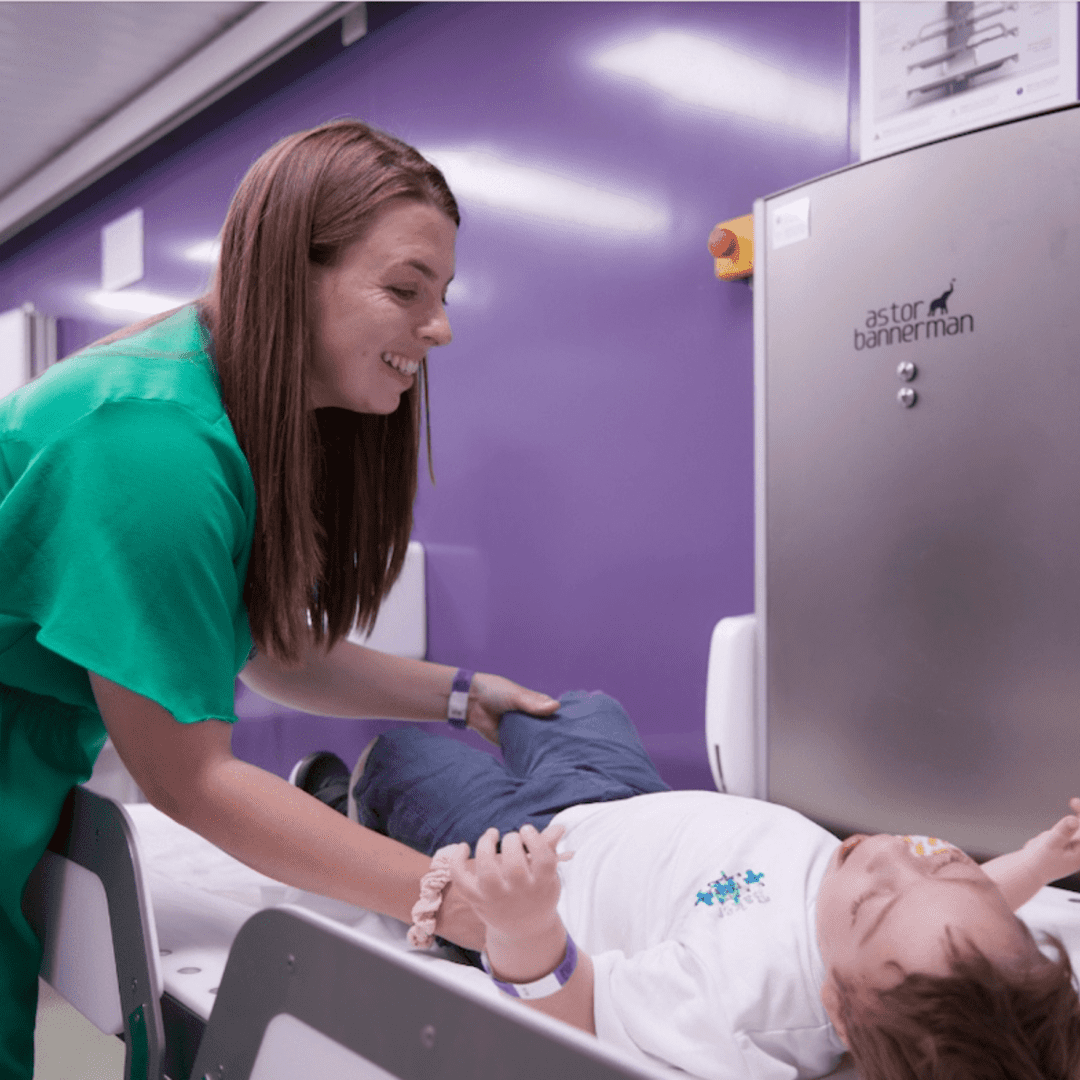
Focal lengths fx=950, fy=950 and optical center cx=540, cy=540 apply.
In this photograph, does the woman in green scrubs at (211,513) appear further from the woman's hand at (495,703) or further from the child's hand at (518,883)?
the woman's hand at (495,703)

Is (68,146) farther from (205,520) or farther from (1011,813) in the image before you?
(1011,813)

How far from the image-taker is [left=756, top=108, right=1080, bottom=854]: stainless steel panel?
122 centimetres

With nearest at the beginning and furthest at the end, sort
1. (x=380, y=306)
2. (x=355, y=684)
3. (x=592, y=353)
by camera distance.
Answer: (x=380, y=306), (x=355, y=684), (x=592, y=353)

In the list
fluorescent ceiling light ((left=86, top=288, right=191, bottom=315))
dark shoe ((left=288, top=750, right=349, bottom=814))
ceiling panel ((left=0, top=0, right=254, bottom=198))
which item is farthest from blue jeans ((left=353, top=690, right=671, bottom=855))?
fluorescent ceiling light ((left=86, top=288, right=191, bottom=315))

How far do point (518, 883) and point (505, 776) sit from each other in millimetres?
628

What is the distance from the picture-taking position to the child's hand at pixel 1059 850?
0.99 meters

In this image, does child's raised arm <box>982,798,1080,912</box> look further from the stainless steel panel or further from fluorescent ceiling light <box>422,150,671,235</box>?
fluorescent ceiling light <box>422,150,671,235</box>

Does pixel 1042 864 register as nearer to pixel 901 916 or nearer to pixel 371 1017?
pixel 901 916

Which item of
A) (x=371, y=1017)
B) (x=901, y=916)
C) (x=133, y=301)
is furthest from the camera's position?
(x=133, y=301)

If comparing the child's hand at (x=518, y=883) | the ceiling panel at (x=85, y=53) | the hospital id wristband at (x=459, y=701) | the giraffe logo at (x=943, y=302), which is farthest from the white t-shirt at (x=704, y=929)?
the ceiling panel at (x=85, y=53)

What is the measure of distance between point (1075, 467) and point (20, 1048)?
1332 millimetres

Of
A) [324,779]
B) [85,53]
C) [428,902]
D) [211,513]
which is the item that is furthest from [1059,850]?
[85,53]

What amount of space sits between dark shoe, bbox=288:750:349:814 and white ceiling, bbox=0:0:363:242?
2018 millimetres

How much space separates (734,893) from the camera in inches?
38.8
